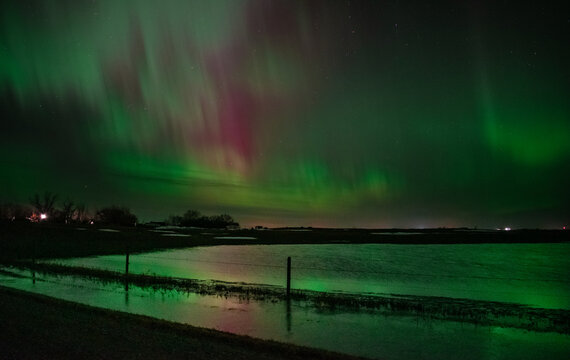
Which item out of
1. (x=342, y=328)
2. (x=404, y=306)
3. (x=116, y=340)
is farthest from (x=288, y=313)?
(x=116, y=340)

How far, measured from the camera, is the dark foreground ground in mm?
8523

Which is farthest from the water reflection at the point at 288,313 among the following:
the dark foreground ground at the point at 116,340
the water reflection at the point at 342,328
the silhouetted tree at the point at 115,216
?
the silhouetted tree at the point at 115,216

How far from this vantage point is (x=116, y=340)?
962cm

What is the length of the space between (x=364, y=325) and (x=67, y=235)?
190 ft

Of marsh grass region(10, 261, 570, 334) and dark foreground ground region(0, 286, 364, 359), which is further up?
dark foreground ground region(0, 286, 364, 359)

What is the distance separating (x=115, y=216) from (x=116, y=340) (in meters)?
168

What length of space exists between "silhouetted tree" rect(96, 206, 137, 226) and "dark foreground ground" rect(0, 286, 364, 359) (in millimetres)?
157878

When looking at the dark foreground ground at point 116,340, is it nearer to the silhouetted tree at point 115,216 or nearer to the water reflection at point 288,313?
the water reflection at point 288,313

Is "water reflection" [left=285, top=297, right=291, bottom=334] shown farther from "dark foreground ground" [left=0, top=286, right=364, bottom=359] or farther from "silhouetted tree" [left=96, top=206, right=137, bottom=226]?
"silhouetted tree" [left=96, top=206, right=137, bottom=226]

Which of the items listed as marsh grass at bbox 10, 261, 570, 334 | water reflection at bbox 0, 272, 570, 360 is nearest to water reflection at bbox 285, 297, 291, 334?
water reflection at bbox 0, 272, 570, 360

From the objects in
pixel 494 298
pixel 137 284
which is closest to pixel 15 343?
pixel 137 284

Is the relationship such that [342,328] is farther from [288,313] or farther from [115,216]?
[115,216]

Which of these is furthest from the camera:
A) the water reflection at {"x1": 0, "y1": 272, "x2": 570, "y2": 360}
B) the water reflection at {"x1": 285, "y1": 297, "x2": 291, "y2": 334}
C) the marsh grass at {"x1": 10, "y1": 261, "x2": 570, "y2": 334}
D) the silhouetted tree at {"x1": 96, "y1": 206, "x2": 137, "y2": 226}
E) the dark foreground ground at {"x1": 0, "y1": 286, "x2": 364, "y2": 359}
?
the silhouetted tree at {"x1": 96, "y1": 206, "x2": 137, "y2": 226}

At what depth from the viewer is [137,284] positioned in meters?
21.4
